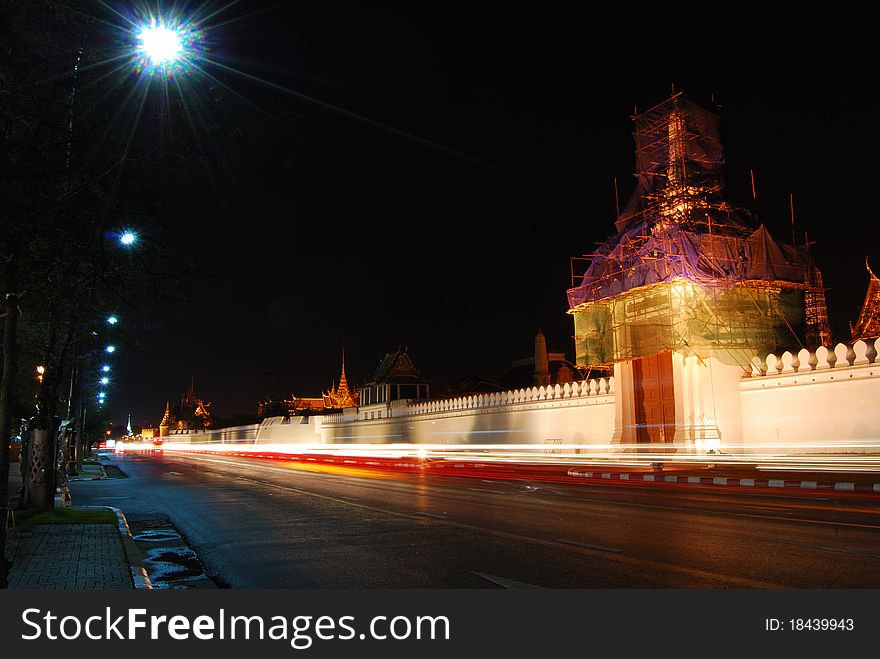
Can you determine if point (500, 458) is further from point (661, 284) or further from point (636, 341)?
point (661, 284)

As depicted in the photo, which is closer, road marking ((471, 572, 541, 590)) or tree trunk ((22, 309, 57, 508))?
road marking ((471, 572, 541, 590))

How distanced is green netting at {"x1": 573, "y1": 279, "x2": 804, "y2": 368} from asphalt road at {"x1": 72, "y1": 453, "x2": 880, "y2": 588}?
34.5ft

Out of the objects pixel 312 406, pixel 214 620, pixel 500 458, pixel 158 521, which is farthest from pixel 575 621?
pixel 312 406

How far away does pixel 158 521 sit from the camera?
46.9 ft

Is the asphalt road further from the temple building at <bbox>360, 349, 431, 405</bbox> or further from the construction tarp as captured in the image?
the temple building at <bbox>360, 349, 431, 405</bbox>

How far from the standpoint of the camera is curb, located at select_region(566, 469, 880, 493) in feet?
59.3

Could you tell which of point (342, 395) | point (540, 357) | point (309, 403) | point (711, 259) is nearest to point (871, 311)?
point (711, 259)

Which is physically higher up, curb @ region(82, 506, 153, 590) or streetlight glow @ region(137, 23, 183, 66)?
streetlight glow @ region(137, 23, 183, 66)

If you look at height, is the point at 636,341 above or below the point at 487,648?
above

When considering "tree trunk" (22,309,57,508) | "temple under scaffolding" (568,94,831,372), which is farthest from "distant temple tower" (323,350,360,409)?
"tree trunk" (22,309,57,508)

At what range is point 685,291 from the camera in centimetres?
2855

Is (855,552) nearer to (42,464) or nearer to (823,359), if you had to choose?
(42,464)

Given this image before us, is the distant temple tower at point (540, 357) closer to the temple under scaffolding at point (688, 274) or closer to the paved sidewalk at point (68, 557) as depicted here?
the temple under scaffolding at point (688, 274)

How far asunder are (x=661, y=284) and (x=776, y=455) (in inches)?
319
